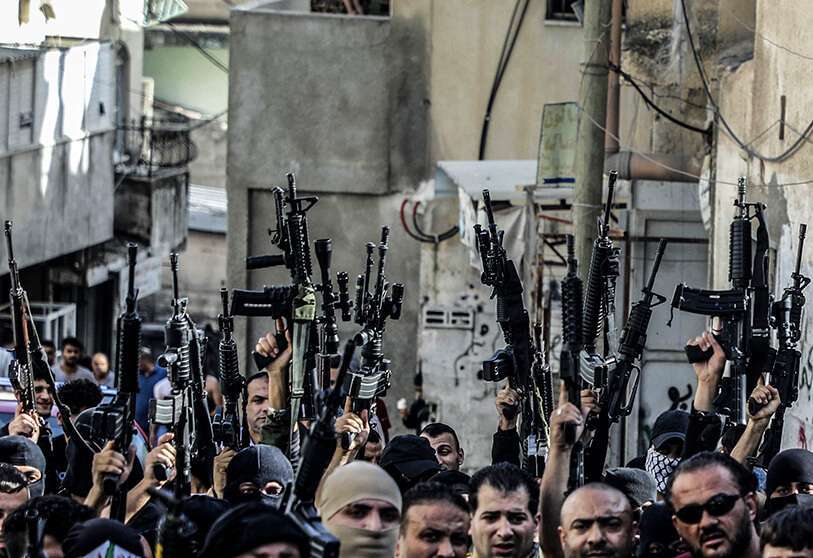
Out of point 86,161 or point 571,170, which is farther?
point 86,161

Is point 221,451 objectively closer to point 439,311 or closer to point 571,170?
point 571,170

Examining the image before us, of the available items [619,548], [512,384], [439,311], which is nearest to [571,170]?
[512,384]

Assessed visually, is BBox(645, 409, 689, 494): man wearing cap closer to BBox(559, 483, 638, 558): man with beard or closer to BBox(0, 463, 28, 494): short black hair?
BBox(559, 483, 638, 558): man with beard

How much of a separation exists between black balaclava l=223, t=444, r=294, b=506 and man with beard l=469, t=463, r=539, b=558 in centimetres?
139

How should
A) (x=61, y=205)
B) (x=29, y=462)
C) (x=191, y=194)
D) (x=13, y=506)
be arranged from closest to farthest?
(x=13, y=506) < (x=29, y=462) < (x=61, y=205) < (x=191, y=194)

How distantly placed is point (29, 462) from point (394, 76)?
13.8m

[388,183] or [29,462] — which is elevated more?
[388,183]

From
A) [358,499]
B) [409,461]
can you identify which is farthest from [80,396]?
[358,499]

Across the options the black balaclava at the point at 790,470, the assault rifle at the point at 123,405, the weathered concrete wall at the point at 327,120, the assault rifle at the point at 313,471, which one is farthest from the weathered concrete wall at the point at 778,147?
the weathered concrete wall at the point at 327,120

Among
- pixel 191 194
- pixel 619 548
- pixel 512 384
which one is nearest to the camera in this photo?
pixel 619 548

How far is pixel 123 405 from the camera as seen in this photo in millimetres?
8789

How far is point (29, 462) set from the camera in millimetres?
9445

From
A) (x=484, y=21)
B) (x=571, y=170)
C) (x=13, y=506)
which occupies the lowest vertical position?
(x=13, y=506)

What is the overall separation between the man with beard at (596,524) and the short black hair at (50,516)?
1.93m
